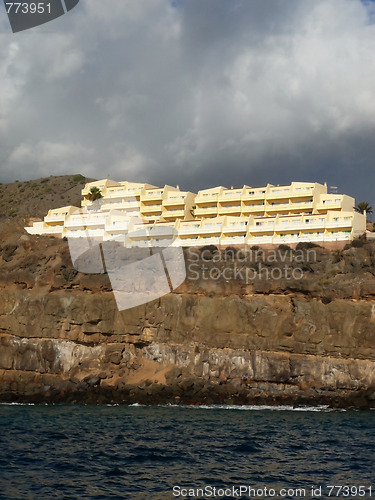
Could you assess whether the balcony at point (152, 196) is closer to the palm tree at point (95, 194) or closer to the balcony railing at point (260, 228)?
the palm tree at point (95, 194)

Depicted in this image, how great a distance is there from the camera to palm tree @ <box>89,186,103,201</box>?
115688 millimetres

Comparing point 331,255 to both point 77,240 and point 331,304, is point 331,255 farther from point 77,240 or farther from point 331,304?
point 77,240

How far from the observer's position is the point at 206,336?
70.6 m

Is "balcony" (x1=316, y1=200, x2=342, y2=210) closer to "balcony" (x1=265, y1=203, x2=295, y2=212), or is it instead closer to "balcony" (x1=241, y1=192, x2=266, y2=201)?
"balcony" (x1=265, y1=203, x2=295, y2=212)

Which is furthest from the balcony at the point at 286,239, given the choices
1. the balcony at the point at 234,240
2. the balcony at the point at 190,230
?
the balcony at the point at 190,230

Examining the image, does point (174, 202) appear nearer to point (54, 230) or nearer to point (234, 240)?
point (234, 240)

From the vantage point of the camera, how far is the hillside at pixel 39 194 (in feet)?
492

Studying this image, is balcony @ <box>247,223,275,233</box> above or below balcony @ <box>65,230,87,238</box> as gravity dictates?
below

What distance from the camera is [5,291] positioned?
7794 centimetres

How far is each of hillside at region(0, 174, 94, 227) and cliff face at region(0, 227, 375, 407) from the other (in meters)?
69.5

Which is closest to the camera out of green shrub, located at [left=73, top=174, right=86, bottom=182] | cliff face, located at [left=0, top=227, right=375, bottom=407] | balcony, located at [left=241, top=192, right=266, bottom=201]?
cliff face, located at [left=0, top=227, right=375, bottom=407]

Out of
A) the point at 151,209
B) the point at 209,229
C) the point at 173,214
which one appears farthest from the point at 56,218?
the point at 209,229

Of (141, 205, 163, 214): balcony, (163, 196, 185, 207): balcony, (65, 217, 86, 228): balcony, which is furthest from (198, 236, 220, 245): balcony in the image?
(65, 217, 86, 228): balcony

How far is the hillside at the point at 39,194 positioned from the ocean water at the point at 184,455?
9674cm
